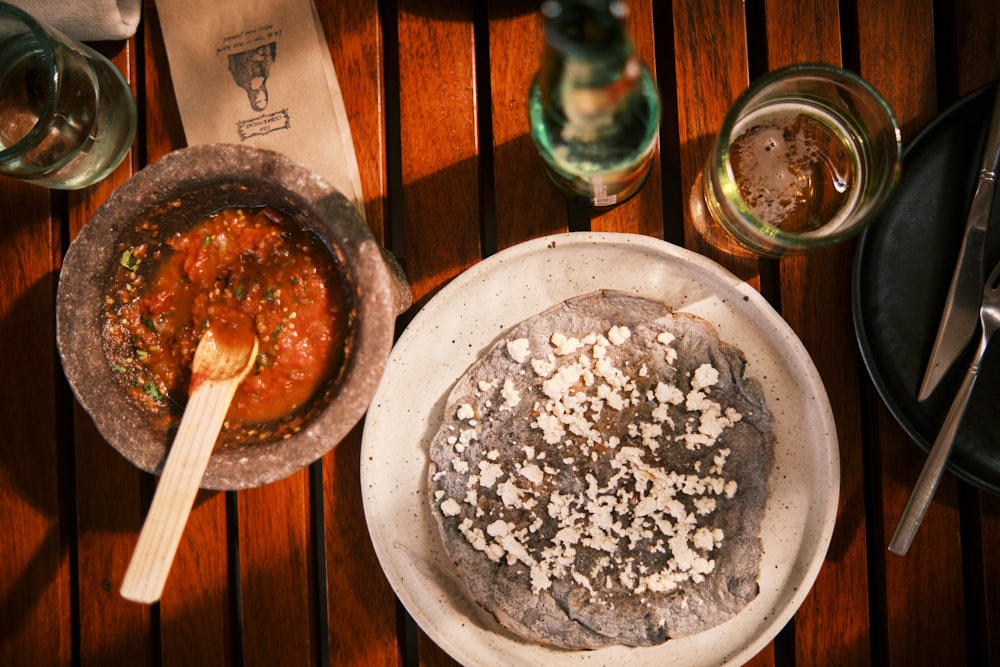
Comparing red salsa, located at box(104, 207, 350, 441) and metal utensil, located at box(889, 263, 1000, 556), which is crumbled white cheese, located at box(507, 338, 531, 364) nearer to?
red salsa, located at box(104, 207, 350, 441)

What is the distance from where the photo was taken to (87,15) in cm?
96

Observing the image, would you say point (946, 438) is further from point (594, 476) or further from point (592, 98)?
point (592, 98)

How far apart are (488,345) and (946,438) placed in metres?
0.62

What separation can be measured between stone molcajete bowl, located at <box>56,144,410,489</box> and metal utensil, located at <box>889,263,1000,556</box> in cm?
72

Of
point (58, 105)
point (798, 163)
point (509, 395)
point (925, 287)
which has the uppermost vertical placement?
point (58, 105)

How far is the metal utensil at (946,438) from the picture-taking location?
0.88 meters

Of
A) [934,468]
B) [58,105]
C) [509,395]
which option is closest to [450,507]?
[509,395]

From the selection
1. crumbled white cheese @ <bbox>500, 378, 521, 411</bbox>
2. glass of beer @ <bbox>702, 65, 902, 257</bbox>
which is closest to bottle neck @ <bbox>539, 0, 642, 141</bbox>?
glass of beer @ <bbox>702, 65, 902, 257</bbox>

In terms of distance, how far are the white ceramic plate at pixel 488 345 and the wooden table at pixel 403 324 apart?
6cm

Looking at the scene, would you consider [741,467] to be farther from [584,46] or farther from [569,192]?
[584,46]

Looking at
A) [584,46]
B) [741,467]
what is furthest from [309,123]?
[741,467]

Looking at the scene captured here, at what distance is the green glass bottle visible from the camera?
60cm

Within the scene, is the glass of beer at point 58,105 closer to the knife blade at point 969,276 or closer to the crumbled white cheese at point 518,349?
the crumbled white cheese at point 518,349

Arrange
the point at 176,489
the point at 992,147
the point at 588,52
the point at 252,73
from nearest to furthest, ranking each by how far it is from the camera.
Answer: the point at 588,52 → the point at 176,489 → the point at 992,147 → the point at 252,73
